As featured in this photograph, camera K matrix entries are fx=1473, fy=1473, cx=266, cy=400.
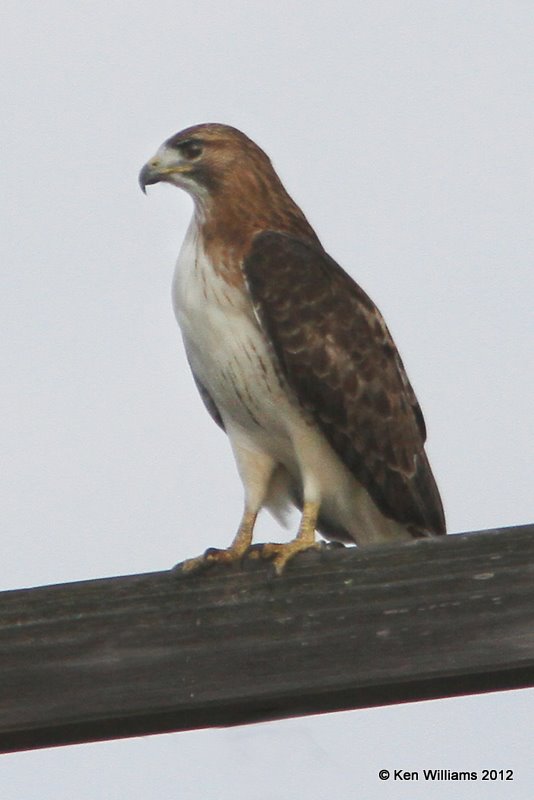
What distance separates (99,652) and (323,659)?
1.21 feet

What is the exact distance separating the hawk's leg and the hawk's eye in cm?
126

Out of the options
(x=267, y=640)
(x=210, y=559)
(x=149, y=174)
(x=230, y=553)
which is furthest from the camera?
(x=149, y=174)

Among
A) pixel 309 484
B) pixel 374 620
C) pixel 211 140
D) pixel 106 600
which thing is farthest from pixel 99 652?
pixel 211 140

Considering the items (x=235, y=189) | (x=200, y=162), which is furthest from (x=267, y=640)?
(x=200, y=162)

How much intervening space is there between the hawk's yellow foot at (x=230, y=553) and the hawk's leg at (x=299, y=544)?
0.08 m

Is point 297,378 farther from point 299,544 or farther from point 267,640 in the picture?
point 267,640

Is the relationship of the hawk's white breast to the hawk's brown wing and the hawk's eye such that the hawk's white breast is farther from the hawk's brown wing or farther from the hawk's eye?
the hawk's eye

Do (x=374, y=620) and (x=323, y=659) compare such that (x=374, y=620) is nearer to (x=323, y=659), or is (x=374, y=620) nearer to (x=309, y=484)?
(x=323, y=659)

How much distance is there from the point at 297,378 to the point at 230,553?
0.84 m

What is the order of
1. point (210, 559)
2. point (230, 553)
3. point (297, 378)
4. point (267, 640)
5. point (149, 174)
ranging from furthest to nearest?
point (149, 174) < point (297, 378) < point (230, 553) < point (210, 559) < point (267, 640)

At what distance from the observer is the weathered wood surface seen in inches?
89.7

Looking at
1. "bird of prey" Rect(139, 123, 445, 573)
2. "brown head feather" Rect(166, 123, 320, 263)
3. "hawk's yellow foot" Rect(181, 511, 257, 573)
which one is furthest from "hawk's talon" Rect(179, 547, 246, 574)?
"brown head feather" Rect(166, 123, 320, 263)

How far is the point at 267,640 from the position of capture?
7.73 ft

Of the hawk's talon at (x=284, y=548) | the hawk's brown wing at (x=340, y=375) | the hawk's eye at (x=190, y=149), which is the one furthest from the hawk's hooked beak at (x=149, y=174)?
the hawk's talon at (x=284, y=548)
